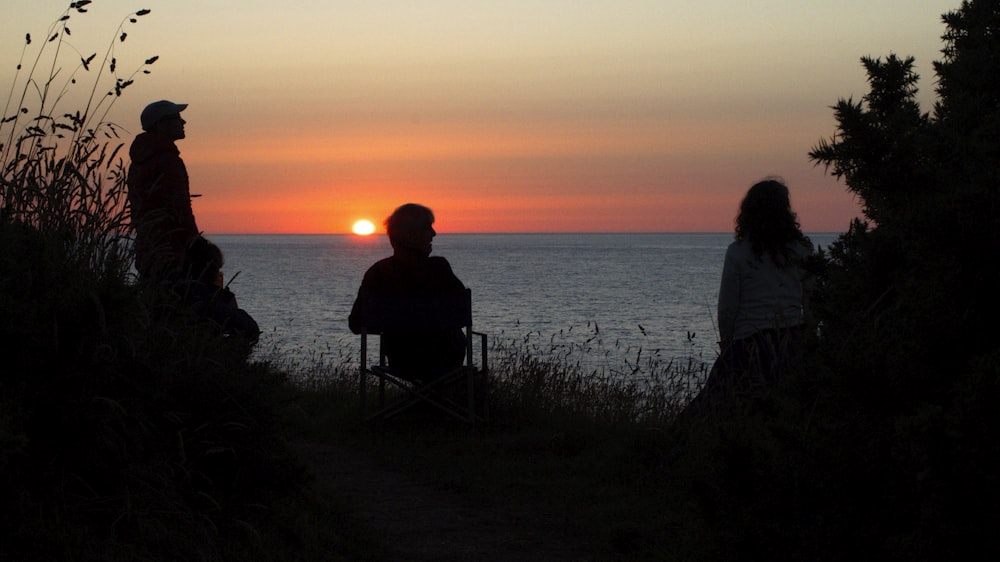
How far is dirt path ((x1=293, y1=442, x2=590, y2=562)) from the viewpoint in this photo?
4484 millimetres

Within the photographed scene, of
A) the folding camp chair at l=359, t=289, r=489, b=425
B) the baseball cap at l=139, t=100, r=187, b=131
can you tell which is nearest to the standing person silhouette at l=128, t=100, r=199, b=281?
the baseball cap at l=139, t=100, r=187, b=131

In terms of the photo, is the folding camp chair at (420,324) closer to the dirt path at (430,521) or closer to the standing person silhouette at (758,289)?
the dirt path at (430,521)

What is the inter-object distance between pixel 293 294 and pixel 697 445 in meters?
42.1

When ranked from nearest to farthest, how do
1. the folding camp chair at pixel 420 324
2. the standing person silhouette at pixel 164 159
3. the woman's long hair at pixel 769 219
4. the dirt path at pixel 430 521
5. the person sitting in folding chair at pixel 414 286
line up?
the dirt path at pixel 430 521 → the woman's long hair at pixel 769 219 → the standing person silhouette at pixel 164 159 → the folding camp chair at pixel 420 324 → the person sitting in folding chair at pixel 414 286

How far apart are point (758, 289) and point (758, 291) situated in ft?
0.04

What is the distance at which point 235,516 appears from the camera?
3855 millimetres

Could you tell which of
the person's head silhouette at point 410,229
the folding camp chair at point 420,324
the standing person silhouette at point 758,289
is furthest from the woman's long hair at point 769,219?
the person's head silhouette at point 410,229

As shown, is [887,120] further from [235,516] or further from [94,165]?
[94,165]

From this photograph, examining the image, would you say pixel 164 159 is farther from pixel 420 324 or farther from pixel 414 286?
pixel 420 324

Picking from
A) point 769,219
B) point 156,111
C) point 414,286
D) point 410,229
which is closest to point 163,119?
point 156,111

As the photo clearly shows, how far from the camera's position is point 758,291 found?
6164mm

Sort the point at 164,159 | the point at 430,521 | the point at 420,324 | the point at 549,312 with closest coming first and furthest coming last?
1. the point at 430,521
2. the point at 164,159
3. the point at 420,324
4. the point at 549,312

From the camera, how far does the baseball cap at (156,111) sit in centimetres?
692

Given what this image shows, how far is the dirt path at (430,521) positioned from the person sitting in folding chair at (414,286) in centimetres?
136
